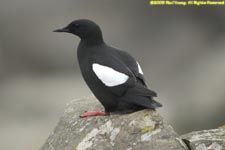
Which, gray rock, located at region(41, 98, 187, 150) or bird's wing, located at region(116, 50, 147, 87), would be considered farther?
bird's wing, located at region(116, 50, 147, 87)

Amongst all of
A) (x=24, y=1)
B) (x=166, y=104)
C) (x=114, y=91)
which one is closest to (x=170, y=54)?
(x=166, y=104)

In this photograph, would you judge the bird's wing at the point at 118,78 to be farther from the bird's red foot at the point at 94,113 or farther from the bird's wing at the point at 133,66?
the bird's red foot at the point at 94,113

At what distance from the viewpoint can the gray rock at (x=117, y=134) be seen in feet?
24.0

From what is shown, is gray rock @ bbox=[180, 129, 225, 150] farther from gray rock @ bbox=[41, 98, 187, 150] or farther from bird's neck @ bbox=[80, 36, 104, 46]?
bird's neck @ bbox=[80, 36, 104, 46]

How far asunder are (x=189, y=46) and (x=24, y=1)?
4.17m

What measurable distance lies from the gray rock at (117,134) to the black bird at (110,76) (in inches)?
7.1

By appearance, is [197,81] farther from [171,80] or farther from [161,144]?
[161,144]

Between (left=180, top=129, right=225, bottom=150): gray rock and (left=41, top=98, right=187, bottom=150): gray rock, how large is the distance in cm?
23

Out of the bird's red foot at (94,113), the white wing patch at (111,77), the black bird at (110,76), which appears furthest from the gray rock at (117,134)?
the white wing patch at (111,77)

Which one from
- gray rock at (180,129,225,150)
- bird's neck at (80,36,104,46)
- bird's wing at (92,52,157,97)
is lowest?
gray rock at (180,129,225,150)

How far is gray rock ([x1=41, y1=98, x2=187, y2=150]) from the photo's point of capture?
24.0 feet

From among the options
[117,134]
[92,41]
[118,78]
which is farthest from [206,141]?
[92,41]

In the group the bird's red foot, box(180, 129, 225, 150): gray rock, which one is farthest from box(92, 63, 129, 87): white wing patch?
box(180, 129, 225, 150): gray rock

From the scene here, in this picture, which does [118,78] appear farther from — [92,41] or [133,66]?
[92,41]
